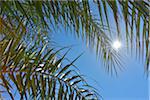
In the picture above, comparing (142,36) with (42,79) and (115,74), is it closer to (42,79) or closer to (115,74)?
(42,79)

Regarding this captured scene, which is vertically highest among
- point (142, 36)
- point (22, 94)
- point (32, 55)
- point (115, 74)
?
point (115, 74)

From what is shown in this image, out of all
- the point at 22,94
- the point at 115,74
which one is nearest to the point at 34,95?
the point at 22,94

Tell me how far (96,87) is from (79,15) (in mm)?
870

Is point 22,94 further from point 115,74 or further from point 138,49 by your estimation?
point 115,74

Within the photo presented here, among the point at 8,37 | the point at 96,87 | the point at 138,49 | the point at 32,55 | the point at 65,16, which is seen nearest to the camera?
the point at 138,49

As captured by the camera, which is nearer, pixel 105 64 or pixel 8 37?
pixel 8 37

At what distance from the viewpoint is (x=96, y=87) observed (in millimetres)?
2787

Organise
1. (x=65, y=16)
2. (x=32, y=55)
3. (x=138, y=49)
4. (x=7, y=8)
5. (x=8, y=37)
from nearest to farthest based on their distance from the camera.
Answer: (x=7, y=8), (x=138, y=49), (x=65, y=16), (x=8, y=37), (x=32, y=55)

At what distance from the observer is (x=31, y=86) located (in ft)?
7.30

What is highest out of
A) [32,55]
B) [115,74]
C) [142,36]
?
[115,74]

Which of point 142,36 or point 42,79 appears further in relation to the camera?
point 42,79

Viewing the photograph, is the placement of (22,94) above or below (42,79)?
below

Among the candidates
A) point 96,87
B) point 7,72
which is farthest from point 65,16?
point 96,87

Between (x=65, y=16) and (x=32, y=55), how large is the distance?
1.57ft
